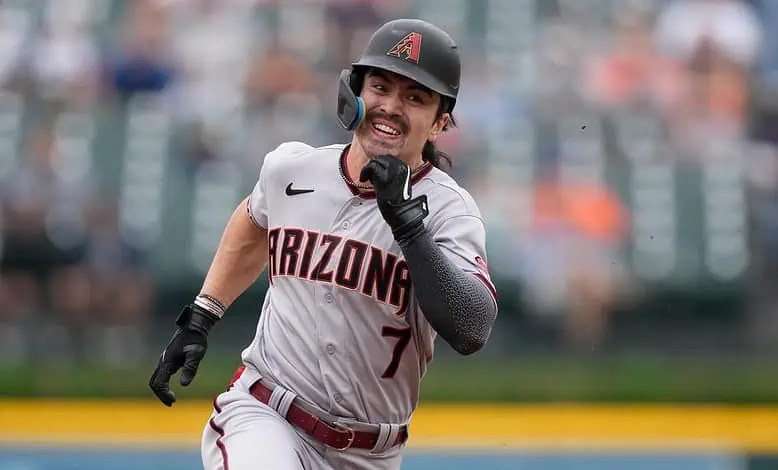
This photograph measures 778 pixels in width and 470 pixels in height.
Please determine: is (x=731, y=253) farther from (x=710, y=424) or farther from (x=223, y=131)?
(x=223, y=131)

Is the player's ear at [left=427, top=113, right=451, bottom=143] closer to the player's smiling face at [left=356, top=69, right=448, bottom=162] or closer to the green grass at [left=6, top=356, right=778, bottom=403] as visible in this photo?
the player's smiling face at [left=356, top=69, right=448, bottom=162]

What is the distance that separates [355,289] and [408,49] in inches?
27.1

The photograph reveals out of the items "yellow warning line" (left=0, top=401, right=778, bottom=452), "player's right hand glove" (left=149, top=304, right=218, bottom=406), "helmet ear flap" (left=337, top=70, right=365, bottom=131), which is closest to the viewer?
"helmet ear flap" (left=337, top=70, right=365, bottom=131)

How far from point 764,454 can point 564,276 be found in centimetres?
259

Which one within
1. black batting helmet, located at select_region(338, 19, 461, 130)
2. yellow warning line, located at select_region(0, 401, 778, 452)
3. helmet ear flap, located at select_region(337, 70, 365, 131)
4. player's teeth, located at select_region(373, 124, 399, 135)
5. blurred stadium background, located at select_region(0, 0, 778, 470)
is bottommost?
yellow warning line, located at select_region(0, 401, 778, 452)

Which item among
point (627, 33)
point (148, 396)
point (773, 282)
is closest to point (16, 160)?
point (148, 396)

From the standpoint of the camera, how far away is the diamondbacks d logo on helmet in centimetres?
388

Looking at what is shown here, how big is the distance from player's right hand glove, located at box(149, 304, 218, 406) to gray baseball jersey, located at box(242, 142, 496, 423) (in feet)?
0.65

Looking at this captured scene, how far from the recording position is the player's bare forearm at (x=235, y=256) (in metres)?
4.43

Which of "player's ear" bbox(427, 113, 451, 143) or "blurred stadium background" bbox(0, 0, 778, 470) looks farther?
"blurred stadium background" bbox(0, 0, 778, 470)

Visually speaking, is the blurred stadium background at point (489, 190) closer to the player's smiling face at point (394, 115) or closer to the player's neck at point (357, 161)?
the player's neck at point (357, 161)

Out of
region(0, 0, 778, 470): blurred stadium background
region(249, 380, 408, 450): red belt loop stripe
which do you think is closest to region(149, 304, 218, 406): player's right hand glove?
region(249, 380, 408, 450): red belt loop stripe

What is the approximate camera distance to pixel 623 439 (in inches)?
331

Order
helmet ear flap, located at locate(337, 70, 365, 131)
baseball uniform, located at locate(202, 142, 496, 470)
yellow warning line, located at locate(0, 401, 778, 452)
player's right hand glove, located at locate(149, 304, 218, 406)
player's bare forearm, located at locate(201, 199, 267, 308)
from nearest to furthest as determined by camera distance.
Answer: helmet ear flap, located at locate(337, 70, 365, 131) → baseball uniform, located at locate(202, 142, 496, 470) → player's right hand glove, located at locate(149, 304, 218, 406) → player's bare forearm, located at locate(201, 199, 267, 308) → yellow warning line, located at locate(0, 401, 778, 452)
